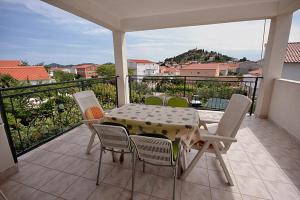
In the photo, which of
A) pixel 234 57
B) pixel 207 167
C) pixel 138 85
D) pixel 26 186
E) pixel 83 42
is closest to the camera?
pixel 26 186

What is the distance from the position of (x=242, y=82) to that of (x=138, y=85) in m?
3.01

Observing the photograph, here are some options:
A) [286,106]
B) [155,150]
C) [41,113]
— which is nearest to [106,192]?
[155,150]

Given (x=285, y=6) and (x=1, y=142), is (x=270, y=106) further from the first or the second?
(x=1, y=142)

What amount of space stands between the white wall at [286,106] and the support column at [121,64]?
3729mm

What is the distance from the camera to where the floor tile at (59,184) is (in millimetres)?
1518

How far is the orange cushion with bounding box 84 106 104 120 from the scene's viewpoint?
2083 millimetres

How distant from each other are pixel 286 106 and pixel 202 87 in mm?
1984

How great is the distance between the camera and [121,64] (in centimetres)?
442

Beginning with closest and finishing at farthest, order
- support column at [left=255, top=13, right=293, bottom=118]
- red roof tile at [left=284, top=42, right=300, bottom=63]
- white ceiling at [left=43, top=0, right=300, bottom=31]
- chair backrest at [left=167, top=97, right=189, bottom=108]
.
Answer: chair backrest at [left=167, top=97, right=189, bottom=108], white ceiling at [left=43, top=0, right=300, bottom=31], support column at [left=255, top=13, right=293, bottom=118], red roof tile at [left=284, top=42, right=300, bottom=63]

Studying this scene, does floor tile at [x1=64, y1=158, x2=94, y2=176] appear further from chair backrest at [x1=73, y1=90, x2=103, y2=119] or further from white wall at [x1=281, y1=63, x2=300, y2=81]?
white wall at [x1=281, y1=63, x2=300, y2=81]

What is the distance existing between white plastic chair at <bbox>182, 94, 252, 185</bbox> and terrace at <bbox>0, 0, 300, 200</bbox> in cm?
28

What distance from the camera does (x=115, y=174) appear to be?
1739mm

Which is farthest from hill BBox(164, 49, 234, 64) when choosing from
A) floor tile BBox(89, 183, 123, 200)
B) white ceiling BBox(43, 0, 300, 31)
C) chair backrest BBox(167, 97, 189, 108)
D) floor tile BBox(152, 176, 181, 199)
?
floor tile BBox(89, 183, 123, 200)

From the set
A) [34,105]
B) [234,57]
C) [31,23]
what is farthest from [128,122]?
[31,23]
